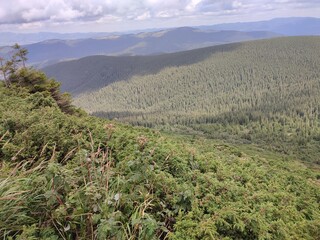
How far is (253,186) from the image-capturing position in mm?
7188

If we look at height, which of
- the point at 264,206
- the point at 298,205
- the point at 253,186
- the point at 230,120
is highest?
the point at 264,206

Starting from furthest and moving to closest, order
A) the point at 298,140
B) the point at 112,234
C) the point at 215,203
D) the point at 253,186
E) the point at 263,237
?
1. the point at 298,140
2. the point at 253,186
3. the point at 215,203
4. the point at 263,237
5. the point at 112,234

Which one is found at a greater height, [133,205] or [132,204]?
[132,204]

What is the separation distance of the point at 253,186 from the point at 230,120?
178 meters

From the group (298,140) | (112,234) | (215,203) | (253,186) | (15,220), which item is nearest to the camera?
(112,234)

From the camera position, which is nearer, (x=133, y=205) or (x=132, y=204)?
(x=132, y=204)

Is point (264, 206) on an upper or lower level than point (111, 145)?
lower

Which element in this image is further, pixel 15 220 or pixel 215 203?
pixel 215 203

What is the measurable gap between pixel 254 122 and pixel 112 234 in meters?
177

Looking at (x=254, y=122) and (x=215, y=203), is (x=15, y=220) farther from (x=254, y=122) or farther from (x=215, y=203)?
(x=254, y=122)

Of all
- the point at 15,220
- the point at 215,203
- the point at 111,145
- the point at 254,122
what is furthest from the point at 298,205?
the point at 254,122

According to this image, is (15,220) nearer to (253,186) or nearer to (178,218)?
(178,218)

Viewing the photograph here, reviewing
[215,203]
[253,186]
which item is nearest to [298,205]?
[253,186]

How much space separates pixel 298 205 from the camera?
289 inches
